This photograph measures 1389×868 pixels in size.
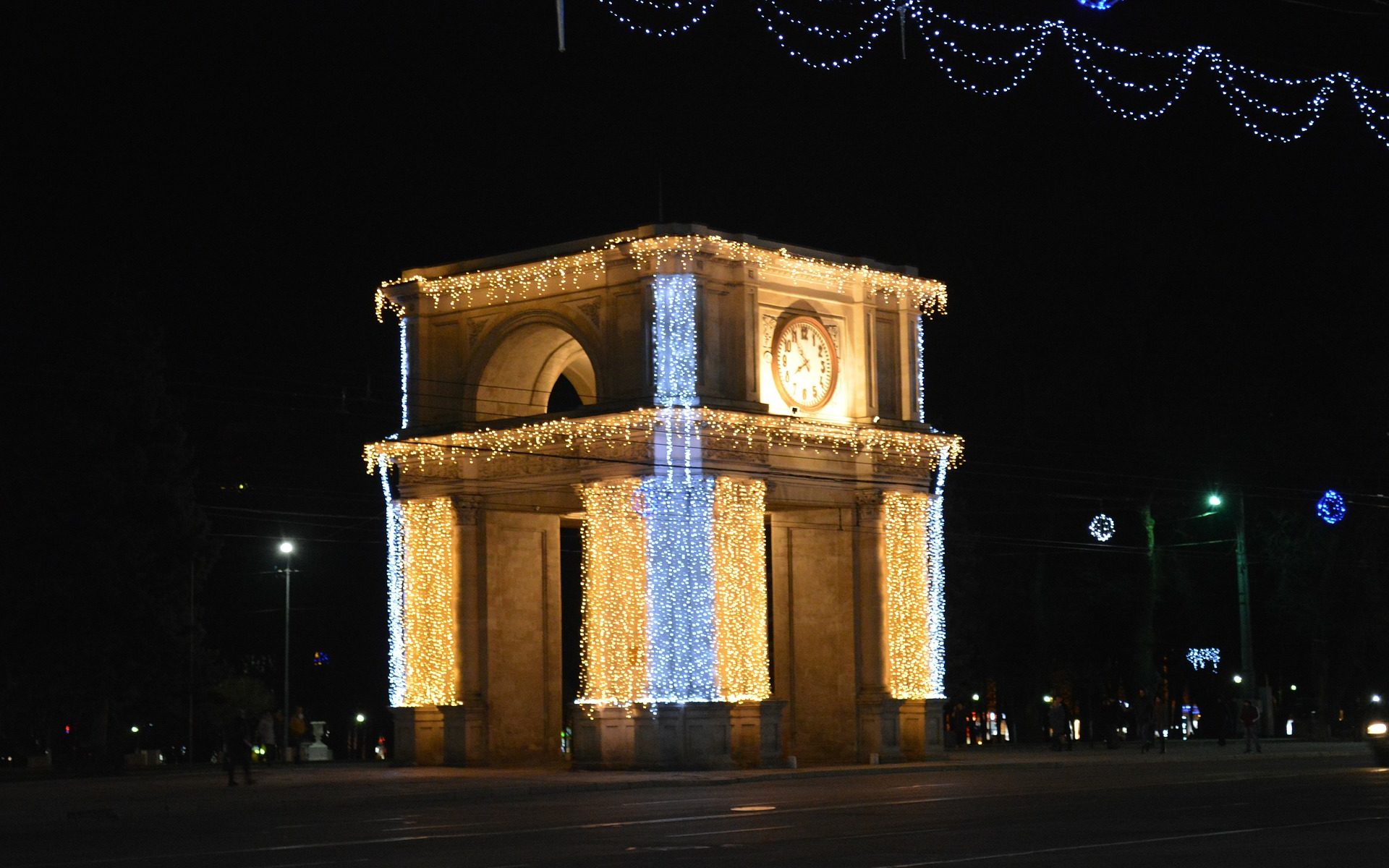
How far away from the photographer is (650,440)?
42.0m

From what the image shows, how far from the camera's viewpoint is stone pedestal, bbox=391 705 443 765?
45.0 m

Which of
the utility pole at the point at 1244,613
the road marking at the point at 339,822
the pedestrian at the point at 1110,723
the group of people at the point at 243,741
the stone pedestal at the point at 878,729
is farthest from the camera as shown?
the pedestrian at the point at 1110,723

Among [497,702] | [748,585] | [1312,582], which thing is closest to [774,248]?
[748,585]

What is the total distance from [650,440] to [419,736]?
884 centimetres

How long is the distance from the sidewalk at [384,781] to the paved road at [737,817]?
11 cm

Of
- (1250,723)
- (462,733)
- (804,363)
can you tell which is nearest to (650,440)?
(804,363)

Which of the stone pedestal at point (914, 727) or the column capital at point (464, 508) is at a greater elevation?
the column capital at point (464, 508)

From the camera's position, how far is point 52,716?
2090 inches

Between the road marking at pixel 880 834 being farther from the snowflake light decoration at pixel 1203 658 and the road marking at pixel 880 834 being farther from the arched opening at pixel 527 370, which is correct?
the snowflake light decoration at pixel 1203 658

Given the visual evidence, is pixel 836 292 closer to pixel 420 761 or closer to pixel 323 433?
pixel 420 761

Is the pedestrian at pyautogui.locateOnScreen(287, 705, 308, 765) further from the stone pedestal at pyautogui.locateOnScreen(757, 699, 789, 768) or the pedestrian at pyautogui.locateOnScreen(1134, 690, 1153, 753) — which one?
the pedestrian at pyautogui.locateOnScreen(1134, 690, 1153, 753)

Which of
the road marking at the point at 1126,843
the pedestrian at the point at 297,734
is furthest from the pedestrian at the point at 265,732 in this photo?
the road marking at the point at 1126,843

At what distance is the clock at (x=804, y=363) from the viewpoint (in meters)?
44.2

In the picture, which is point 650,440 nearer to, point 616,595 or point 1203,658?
point 616,595
